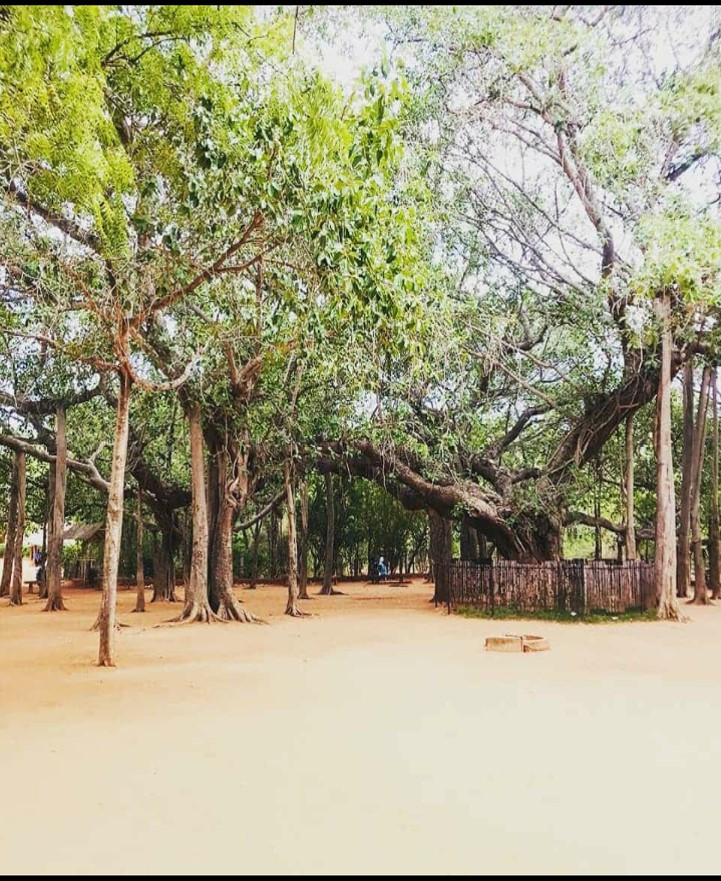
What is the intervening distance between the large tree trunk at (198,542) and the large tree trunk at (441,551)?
236 inches

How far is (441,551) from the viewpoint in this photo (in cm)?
1966

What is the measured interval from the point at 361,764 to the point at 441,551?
1536cm

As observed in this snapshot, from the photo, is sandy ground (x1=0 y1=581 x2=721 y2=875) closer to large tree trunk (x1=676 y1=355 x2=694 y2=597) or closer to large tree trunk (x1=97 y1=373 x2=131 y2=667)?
large tree trunk (x1=97 y1=373 x2=131 y2=667)

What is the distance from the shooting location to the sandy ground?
3.17m

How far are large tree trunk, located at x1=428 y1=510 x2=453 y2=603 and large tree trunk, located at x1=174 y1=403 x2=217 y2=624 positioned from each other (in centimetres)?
599

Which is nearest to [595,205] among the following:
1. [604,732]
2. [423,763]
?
[604,732]

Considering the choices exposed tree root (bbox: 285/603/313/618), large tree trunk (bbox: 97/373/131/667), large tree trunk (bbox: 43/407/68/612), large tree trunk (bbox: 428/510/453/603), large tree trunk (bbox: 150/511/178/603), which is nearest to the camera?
large tree trunk (bbox: 97/373/131/667)

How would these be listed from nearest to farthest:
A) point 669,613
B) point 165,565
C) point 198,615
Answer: point 198,615, point 669,613, point 165,565

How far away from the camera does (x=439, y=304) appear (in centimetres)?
1199

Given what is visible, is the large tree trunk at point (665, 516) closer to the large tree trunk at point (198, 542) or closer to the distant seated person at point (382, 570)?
the large tree trunk at point (198, 542)

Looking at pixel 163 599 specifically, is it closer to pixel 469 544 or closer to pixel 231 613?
pixel 231 613

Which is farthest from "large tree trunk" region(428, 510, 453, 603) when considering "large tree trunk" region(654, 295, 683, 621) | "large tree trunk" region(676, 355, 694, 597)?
"large tree trunk" region(676, 355, 694, 597)

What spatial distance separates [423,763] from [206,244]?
592 cm

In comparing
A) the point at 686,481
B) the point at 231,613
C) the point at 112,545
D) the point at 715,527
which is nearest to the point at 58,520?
the point at 231,613
